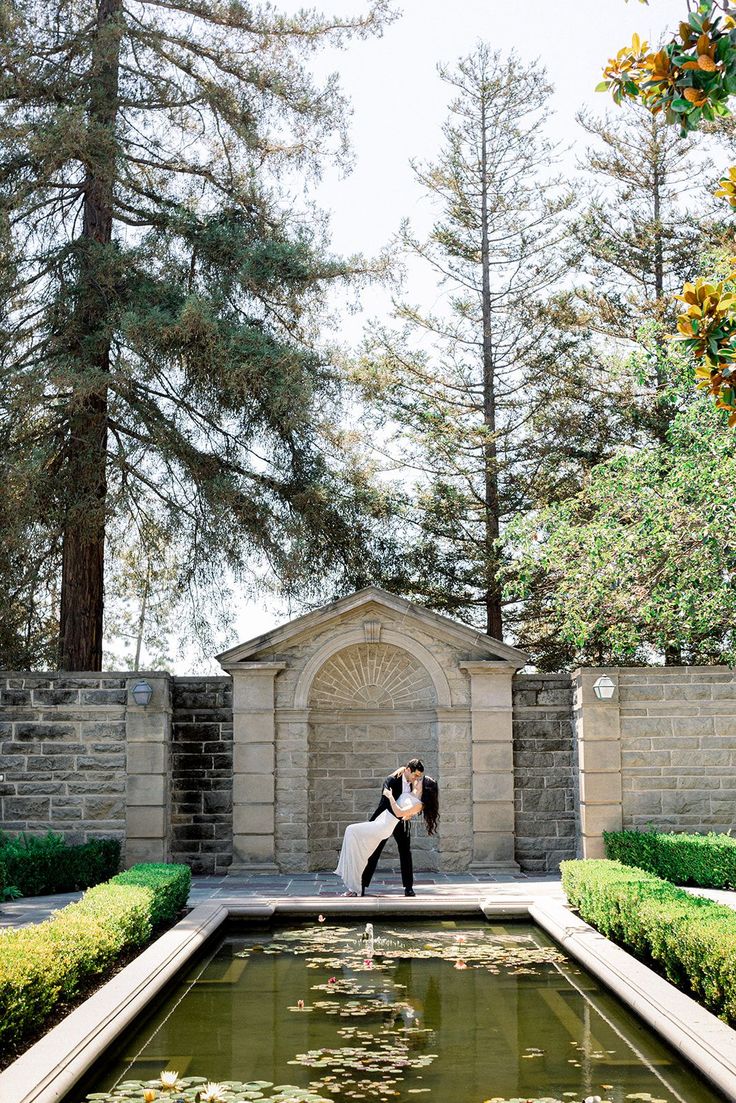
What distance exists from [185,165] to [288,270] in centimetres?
285

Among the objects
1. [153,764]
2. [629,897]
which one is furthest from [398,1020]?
[153,764]

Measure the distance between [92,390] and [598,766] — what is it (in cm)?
776

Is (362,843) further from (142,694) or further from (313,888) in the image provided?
(142,694)

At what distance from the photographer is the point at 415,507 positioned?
22094 mm

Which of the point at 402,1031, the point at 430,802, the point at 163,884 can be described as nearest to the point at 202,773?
the point at 430,802

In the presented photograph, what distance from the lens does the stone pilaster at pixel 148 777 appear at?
13.4 meters

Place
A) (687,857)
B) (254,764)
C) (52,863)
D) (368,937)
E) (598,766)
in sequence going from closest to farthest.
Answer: (368,937)
(687,857)
(52,863)
(598,766)
(254,764)

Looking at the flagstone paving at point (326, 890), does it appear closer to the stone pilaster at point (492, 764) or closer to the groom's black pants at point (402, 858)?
the groom's black pants at point (402, 858)

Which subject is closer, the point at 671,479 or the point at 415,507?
the point at 671,479

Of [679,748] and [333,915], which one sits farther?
[679,748]

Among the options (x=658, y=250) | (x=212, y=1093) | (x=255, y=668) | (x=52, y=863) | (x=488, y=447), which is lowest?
(x=212, y=1093)

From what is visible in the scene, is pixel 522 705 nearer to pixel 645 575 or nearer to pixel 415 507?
pixel 645 575

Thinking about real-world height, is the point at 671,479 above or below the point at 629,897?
above

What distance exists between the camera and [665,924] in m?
7.66
